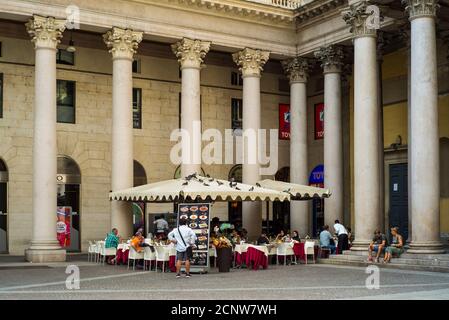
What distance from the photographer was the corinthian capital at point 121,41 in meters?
28.7

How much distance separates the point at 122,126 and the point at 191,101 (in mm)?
3250

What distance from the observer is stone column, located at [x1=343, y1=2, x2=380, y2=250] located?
25766 mm

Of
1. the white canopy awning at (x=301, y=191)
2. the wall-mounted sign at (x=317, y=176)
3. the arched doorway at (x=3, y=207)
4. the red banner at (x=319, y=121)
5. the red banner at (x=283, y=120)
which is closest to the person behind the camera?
the white canopy awning at (x=301, y=191)

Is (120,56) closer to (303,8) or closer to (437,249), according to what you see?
(303,8)

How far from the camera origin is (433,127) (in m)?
23.5

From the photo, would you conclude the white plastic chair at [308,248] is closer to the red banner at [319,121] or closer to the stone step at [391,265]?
the stone step at [391,265]

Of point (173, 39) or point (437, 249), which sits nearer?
point (437, 249)

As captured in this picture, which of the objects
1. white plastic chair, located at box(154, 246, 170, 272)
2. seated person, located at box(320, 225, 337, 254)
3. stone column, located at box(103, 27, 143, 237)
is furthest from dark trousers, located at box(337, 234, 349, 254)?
stone column, located at box(103, 27, 143, 237)

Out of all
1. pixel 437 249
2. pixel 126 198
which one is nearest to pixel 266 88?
pixel 126 198

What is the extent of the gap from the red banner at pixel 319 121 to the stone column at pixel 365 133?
11.0m

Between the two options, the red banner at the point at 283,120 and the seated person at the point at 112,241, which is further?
the red banner at the point at 283,120

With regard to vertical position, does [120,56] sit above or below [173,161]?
above

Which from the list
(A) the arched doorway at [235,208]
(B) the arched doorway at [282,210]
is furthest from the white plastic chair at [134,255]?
(B) the arched doorway at [282,210]
